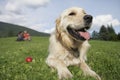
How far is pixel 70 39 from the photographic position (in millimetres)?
7859

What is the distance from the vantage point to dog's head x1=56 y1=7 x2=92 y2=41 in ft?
23.9

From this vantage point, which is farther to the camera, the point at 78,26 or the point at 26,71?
the point at 78,26

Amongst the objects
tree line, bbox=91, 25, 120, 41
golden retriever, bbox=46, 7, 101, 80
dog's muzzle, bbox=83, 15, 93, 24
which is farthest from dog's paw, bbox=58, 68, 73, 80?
tree line, bbox=91, 25, 120, 41

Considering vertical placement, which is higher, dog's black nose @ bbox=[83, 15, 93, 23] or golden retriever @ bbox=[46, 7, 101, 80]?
dog's black nose @ bbox=[83, 15, 93, 23]

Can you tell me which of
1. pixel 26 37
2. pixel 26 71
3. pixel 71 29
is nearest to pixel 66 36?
pixel 71 29

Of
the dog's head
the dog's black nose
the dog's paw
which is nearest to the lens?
the dog's paw

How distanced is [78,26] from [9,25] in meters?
164

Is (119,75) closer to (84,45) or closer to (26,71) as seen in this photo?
(84,45)

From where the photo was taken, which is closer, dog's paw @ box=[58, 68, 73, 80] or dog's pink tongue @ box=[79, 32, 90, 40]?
dog's paw @ box=[58, 68, 73, 80]

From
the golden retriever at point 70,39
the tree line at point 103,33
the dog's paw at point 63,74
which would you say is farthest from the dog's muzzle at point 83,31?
the tree line at point 103,33

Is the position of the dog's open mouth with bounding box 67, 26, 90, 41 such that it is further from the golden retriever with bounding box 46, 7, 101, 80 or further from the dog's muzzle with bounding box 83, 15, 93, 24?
the dog's muzzle with bounding box 83, 15, 93, 24

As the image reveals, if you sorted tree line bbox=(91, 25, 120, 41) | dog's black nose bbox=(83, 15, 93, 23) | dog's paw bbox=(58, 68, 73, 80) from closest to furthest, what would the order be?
dog's paw bbox=(58, 68, 73, 80) < dog's black nose bbox=(83, 15, 93, 23) < tree line bbox=(91, 25, 120, 41)

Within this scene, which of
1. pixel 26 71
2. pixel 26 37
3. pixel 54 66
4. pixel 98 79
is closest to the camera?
pixel 98 79

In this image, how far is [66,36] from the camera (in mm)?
7832
